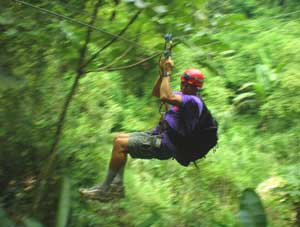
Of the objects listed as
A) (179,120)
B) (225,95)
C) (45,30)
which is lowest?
(225,95)

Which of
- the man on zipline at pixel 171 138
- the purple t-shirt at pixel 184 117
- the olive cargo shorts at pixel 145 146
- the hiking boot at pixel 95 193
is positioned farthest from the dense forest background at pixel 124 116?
the olive cargo shorts at pixel 145 146

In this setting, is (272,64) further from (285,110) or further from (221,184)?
(221,184)

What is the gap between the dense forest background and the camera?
10.6 ft

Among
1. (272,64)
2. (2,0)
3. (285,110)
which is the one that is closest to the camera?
(2,0)

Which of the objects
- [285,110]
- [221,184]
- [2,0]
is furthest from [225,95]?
[2,0]

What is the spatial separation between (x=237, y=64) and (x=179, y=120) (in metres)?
4.46

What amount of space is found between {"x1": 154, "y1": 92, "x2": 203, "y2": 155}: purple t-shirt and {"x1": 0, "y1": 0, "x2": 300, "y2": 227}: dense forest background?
351 millimetres

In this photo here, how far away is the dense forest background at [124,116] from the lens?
3229 millimetres

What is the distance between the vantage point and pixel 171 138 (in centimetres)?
403

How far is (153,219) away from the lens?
13.2 feet

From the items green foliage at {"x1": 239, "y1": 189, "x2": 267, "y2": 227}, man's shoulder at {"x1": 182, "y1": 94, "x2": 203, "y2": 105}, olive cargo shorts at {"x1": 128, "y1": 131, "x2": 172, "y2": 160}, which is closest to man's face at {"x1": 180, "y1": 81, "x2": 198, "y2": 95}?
man's shoulder at {"x1": 182, "y1": 94, "x2": 203, "y2": 105}

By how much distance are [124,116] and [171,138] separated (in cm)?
220

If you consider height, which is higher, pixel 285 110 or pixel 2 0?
pixel 2 0

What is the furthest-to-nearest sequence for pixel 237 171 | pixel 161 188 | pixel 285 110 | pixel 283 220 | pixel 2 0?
1. pixel 285 110
2. pixel 237 171
3. pixel 161 188
4. pixel 283 220
5. pixel 2 0
